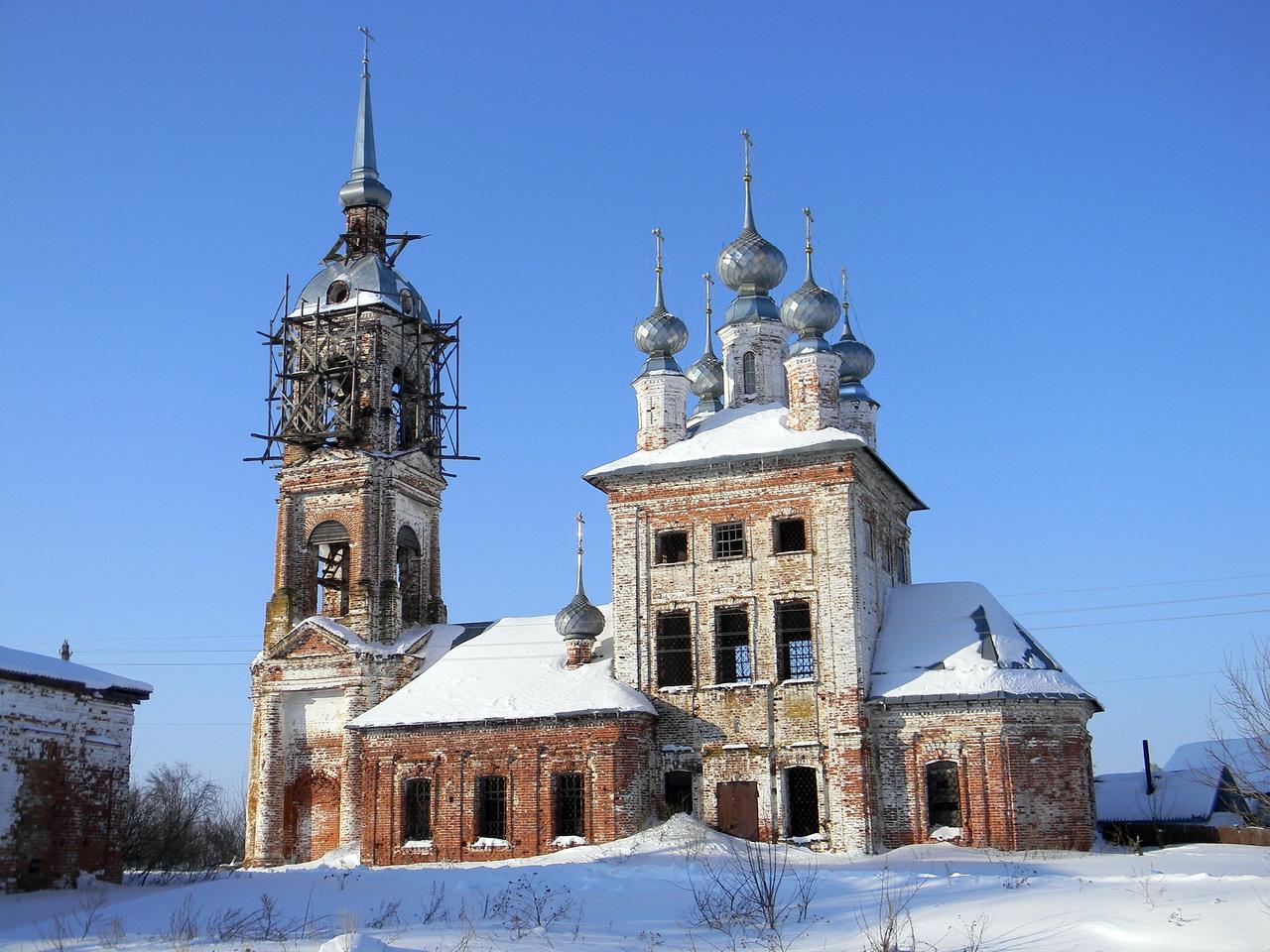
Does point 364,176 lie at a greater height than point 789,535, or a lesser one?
greater

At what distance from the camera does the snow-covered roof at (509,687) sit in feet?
88.3

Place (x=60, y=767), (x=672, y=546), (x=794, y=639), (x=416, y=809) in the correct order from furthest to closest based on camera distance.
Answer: (x=672, y=546), (x=416, y=809), (x=794, y=639), (x=60, y=767)

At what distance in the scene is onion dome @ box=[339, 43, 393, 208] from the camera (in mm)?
36219

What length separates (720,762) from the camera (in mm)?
26188

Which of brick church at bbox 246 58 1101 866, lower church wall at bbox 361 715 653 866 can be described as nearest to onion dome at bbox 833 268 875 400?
brick church at bbox 246 58 1101 866

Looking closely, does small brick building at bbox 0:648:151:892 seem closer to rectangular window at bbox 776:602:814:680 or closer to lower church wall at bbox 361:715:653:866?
lower church wall at bbox 361:715:653:866

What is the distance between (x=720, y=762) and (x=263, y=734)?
1046cm

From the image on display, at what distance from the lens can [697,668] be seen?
2708 cm

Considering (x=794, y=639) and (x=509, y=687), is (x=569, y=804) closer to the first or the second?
(x=509, y=687)

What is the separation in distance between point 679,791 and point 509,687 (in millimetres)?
3886

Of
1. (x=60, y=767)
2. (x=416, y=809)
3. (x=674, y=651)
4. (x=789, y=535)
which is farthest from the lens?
(x=416, y=809)

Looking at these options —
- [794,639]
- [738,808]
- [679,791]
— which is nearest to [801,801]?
[738,808]

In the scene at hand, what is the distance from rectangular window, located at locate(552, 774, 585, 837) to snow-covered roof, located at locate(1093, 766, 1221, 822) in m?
14.2

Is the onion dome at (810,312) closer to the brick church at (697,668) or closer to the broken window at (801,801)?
the brick church at (697,668)
